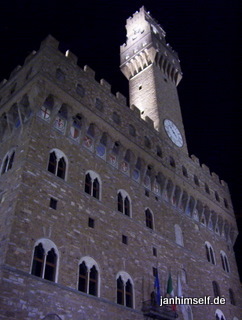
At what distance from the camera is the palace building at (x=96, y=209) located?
13523 millimetres

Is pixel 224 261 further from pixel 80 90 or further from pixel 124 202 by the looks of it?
pixel 80 90

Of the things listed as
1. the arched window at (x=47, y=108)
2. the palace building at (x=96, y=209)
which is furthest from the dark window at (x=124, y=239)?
the arched window at (x=47, y=108)

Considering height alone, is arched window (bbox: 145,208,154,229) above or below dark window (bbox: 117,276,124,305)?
above

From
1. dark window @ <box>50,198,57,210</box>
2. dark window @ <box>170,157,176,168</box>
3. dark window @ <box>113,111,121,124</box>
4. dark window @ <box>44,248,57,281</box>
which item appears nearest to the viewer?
dark window @ <box>44,248,57,281</box>

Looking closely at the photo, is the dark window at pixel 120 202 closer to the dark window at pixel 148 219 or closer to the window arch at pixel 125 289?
the dark window at pixel 148 219

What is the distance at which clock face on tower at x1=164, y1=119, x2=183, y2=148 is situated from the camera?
25844 millimetres

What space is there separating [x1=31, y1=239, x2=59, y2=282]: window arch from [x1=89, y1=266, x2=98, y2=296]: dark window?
76.4 inches

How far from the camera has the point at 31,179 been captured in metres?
14.8

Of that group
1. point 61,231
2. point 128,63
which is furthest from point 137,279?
point 128,63

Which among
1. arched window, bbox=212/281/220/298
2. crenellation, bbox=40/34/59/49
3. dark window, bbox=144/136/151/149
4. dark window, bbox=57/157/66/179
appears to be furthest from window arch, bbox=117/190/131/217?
arched window, bbox=212/281/220/298

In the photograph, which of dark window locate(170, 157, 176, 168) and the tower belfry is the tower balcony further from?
the tower belfry

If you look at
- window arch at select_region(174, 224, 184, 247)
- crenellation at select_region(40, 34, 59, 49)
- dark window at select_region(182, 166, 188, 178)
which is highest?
crenellation at select_region(40, 34, 59, 49)

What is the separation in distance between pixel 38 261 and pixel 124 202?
684 centimetres

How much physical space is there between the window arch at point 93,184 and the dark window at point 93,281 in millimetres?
3596
